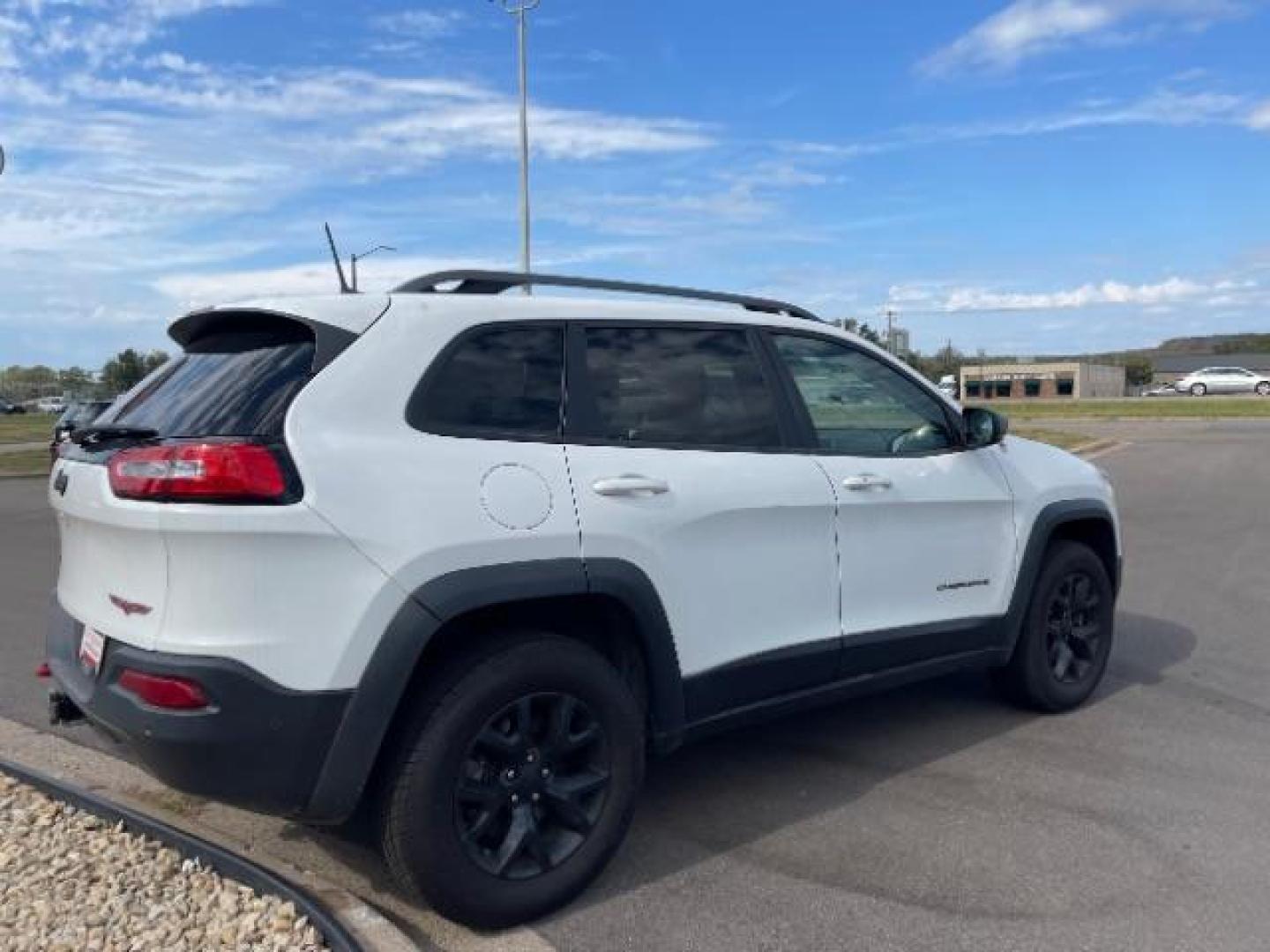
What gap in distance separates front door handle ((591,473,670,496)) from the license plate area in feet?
4.92

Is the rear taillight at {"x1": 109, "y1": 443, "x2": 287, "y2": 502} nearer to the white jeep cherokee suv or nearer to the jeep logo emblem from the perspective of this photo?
the white jeep cherokee suv

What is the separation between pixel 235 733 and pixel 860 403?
272cm

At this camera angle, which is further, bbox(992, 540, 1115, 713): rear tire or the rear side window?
bbox(992, 540, 1115, 713): rear tire

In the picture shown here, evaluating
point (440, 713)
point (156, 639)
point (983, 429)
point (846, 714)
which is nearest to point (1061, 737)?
point (846, 714)

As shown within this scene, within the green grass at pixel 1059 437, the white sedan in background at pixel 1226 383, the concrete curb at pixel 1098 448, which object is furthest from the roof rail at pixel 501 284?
the white sedan in background at pixel 1226 383

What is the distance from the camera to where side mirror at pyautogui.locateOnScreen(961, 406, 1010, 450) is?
4.92m

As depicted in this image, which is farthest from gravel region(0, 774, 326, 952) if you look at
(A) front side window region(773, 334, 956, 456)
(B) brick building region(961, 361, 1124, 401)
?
(B) brick building region(961, 361, 1124, 401)

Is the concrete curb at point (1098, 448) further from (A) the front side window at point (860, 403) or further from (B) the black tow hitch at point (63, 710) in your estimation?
(B) the black tow hitch at point (63, 710)

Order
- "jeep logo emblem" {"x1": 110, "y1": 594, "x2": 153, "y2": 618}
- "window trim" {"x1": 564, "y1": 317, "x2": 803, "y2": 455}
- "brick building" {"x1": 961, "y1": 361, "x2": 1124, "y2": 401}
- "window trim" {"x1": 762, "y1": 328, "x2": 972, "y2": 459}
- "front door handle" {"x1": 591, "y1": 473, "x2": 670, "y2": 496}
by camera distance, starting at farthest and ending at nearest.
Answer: "brick building" {"x1": 961, "y1": 361, "x2": 1124, "y2": 401}
"window trim" {"x1": 762, "y1": 328, "x2": 972, "y2": 459}
"window trim" {"x1": 564, "y1": 317, "x2": 803, "y2": 455}
"front door handle" {"x1": 591, "y1": 473, "x2": 670, "y2": 496}
"jeep logo emblem" {"x1": 110, "y1": 594, "x2": 153, "y2": 618}

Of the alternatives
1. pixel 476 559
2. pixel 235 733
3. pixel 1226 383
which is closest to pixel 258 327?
pixel 476 559

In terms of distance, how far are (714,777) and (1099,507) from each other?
2.32m

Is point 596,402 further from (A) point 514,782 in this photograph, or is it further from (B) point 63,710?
(B) point 63,710

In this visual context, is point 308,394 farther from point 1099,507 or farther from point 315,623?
point 1099,507

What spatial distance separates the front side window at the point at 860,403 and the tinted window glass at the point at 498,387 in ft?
3.61
